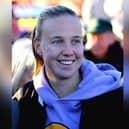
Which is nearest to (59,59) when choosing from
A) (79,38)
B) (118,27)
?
(79,38)

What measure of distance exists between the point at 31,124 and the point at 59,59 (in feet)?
1.20

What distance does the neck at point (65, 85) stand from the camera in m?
2.66

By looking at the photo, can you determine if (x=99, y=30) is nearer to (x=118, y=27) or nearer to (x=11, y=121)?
(x=118, y=27)

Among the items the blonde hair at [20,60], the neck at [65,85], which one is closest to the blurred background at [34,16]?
the blonde hair at [20,60]

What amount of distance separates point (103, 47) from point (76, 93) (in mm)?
272

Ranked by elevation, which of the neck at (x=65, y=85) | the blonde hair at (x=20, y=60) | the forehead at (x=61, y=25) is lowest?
the neck at (x=65, y=85)

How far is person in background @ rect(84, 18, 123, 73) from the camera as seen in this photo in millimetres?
2646

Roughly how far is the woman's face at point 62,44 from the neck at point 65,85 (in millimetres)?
44

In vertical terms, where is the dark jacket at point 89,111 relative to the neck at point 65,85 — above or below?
below

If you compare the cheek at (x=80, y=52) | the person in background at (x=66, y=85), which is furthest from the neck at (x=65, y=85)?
the cheek at (x=80, y=52)

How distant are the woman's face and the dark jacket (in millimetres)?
177

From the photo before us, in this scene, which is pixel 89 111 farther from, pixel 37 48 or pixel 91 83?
pixel 37 48

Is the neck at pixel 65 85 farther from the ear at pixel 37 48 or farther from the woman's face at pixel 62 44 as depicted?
the ear at pixel 37 48

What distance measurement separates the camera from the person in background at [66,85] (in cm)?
260
